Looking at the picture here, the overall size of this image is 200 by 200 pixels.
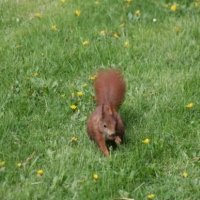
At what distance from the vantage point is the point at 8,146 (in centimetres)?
400

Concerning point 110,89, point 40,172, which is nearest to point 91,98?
point 110,89

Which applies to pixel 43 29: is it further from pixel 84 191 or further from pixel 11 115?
pixel 84 191

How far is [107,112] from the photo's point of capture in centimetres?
375

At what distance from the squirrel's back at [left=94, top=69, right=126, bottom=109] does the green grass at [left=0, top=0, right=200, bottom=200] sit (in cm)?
24

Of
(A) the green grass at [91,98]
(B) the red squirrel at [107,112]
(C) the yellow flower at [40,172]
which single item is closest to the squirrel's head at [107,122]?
(B) the red squirrel at [107,112]

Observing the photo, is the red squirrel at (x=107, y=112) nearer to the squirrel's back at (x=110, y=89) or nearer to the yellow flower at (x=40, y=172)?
the squirrel's back at (x=110, y=89)

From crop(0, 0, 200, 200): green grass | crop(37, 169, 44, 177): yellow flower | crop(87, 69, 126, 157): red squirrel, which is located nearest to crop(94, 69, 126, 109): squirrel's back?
crop(87, 69, 126, 157): red squirrel

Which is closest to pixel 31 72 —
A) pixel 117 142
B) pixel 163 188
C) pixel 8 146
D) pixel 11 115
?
pixel 11 115

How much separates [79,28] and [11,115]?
5.34 feet

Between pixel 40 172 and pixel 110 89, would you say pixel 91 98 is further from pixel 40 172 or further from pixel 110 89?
pixel 40 172

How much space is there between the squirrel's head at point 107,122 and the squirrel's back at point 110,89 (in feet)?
0.96

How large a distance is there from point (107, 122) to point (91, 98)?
2.82ft

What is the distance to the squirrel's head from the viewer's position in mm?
3695

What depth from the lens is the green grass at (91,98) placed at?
3646 millimetres
